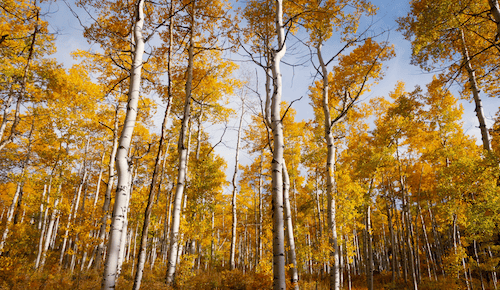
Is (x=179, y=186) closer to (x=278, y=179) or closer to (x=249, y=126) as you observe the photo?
(x=278, y=179)

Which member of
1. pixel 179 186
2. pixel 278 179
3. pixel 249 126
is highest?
pixel 249 126

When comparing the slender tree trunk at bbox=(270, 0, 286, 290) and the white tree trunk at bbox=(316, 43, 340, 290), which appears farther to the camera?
the white tree trunk at bbox=(316, 43, 340, 290)

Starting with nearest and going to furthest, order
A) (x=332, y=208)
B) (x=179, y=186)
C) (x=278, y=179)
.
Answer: (x=278, y=179) < (x=179, y=186) < (x=332, y=208)

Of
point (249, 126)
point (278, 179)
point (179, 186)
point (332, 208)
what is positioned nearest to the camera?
point (278, 179)

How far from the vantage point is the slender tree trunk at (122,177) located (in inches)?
128

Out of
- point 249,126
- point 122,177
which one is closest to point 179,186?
→ point 122,177

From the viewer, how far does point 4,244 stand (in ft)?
33.3

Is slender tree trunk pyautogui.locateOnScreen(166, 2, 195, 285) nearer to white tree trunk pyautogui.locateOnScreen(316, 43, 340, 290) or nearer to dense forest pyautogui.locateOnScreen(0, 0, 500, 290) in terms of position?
dense forest pyautogui.locateOnScreen(0, 0, 500, 290)

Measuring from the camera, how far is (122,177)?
12.1 ft

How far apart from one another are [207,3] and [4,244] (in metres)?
13.0

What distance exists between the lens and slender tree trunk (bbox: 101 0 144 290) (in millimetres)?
3251

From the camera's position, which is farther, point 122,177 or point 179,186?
point 179,186

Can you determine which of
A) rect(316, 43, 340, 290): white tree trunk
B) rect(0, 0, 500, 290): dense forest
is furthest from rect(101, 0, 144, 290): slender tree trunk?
rect(316, 43, 340, 290): white tree trunk

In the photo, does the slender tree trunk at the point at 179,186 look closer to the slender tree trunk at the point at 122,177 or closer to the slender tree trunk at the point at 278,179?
the slender tree trunk at the point at 122,177
